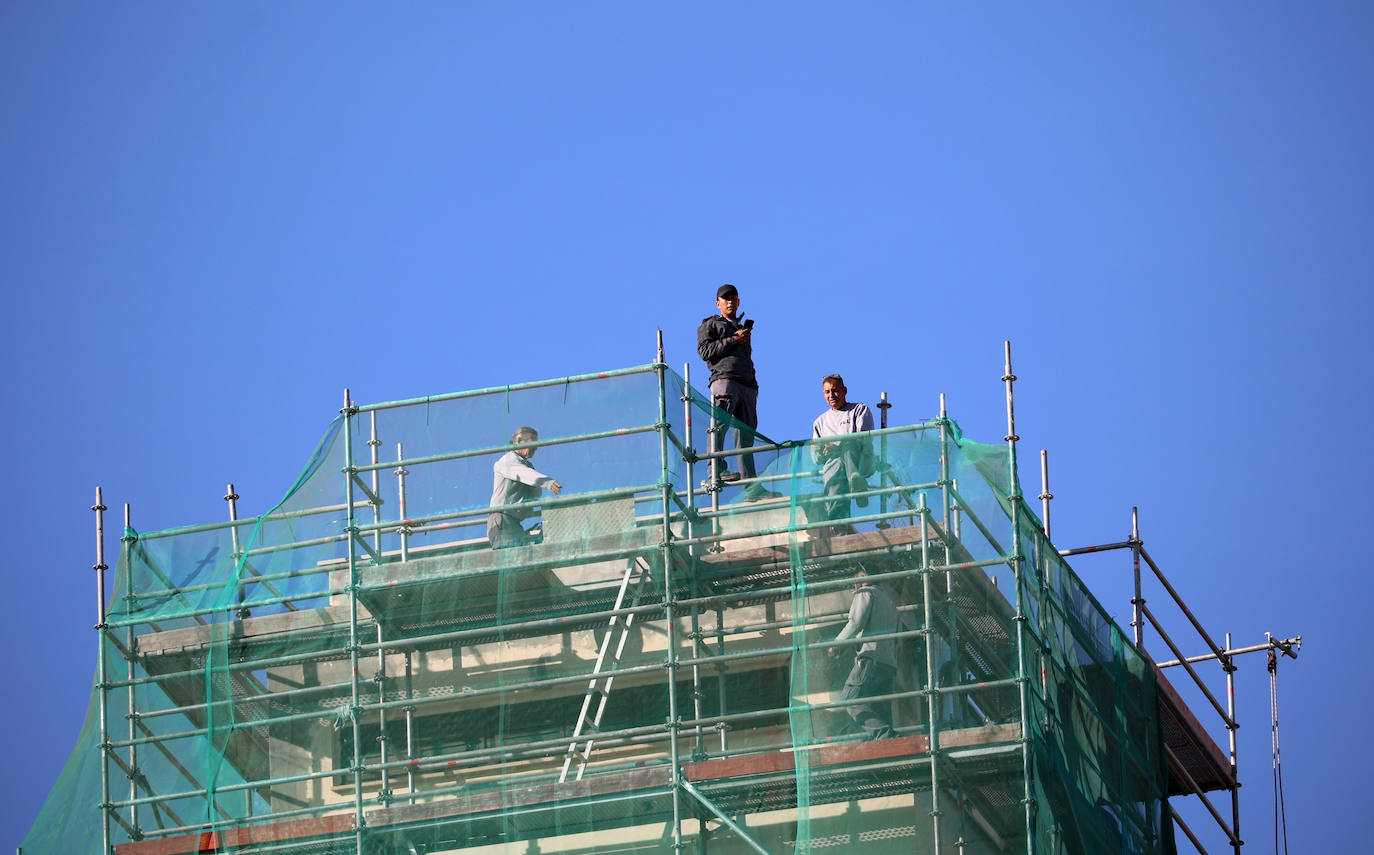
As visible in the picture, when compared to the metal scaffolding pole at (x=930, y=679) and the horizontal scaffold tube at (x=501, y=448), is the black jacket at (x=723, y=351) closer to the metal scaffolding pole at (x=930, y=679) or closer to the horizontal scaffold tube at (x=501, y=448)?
the horizontal scaffold tube at (x=501, y=448)

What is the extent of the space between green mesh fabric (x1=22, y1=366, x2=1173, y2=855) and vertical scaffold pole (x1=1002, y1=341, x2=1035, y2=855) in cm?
4

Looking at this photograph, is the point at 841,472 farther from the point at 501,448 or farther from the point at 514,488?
the point at 501,448

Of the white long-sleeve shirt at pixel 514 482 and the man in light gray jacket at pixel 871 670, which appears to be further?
the white long-sleeve shirt at pixel 514 482

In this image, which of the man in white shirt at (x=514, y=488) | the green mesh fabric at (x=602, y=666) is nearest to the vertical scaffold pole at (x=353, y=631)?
the green mesh fabric at (x=602, y=666)

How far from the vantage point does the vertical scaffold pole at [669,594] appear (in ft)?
72.9

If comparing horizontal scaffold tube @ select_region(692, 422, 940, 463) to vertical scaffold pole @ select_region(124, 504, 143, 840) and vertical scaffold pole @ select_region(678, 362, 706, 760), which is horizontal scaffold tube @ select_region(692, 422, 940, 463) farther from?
vertical scaffold pole @ select_region(124, 504, 143, 840)

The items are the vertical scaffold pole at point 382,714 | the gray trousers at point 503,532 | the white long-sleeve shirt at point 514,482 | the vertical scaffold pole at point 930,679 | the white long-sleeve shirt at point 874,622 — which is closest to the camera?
the vertical scaffold pole at point 930,679

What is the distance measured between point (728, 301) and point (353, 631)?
4.77 meters

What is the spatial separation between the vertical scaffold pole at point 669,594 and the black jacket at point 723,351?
1.14m

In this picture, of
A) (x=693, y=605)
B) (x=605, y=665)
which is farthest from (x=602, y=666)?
(x=693, y=605)

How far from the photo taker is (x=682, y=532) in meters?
23.4

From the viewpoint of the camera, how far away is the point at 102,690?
24.2 meters

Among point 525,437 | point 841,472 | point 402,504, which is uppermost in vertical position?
point 525,437

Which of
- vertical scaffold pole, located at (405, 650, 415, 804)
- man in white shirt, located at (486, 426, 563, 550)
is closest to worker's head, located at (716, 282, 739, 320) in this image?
man in white shirt, located at (486, 426, 563, 550)
